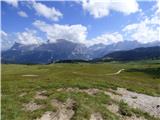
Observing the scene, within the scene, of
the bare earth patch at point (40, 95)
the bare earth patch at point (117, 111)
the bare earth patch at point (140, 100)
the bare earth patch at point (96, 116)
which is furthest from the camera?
the bare earth patch at point (140, 100)

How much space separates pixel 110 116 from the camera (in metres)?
25.3

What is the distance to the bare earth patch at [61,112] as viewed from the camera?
23994 millimetres

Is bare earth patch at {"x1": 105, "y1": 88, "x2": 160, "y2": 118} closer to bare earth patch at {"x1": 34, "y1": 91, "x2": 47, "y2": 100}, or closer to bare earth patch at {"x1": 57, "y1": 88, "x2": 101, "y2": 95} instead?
bare earth patch at {"x1": 57, "y1": 88, "x2": 101, "y2": 95}

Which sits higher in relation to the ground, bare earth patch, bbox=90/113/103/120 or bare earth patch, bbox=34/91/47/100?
bare earth patch, bbox=34/91/47/100

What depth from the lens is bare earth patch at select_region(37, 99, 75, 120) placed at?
78.7 feet

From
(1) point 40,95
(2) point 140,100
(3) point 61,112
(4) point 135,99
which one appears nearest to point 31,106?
(3) point 61,112

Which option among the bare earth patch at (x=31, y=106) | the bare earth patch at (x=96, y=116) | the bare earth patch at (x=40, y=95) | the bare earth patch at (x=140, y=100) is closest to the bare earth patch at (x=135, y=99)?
the bare earth patch at (x=140, y=100)

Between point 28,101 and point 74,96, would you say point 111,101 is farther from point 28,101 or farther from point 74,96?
point 28,101

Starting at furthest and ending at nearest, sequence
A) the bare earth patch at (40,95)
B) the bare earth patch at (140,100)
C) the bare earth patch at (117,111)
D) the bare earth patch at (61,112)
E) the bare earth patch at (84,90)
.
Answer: the bare earth patch at (84,90) → the bare earth patch at (140,100) → the bare earth patch at (40,95) → the bare earth patch at (117,111) → the bare earth patch at (61,112)

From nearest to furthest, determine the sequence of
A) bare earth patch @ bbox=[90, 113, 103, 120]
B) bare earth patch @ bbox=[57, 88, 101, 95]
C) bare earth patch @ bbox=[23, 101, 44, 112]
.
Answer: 1. bare earth patch @ bbox=[90, 113, 103, 120]
2. bare earth patch @ bbox=[23, 101, 44, 112]
3. bare earth patch @ bbox=[57, 88, 101, 95]

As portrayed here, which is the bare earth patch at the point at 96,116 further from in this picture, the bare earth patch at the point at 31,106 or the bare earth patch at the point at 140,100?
the bare earth patch at the point at 140,100

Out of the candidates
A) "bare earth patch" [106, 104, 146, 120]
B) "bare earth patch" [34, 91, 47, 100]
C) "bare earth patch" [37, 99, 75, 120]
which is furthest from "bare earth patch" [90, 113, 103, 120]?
"bare earth patch" [34, 91, 47, 100]

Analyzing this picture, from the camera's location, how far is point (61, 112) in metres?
25.1

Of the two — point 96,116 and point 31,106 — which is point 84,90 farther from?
point 31,106
